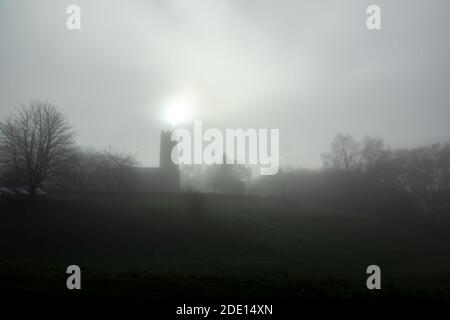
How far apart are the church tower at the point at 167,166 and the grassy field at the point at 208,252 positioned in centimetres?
3842

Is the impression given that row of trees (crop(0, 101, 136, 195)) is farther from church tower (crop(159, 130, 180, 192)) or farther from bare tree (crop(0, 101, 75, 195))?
church tower (crop(159, 130, 180, 192))

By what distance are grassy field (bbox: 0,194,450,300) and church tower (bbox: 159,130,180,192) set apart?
38.4 m

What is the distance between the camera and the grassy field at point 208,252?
485 inches

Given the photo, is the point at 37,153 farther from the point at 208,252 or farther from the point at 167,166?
the point at 167,166

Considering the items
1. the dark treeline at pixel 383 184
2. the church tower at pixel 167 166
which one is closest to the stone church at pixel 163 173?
the church tower at pixel 167 166

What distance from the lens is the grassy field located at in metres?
12.3

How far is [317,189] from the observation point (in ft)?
257

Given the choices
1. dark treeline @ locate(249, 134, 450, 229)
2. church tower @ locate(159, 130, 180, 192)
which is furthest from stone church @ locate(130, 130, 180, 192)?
dark treeline @ locate(249, 134, 450, 229)

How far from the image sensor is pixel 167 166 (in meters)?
95.9

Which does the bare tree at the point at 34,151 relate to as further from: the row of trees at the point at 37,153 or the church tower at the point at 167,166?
the church tower at the point at 167,166

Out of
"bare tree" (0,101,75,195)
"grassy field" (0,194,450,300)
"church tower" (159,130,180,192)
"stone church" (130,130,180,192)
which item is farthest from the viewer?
"church tower" (159,130,180,192)
